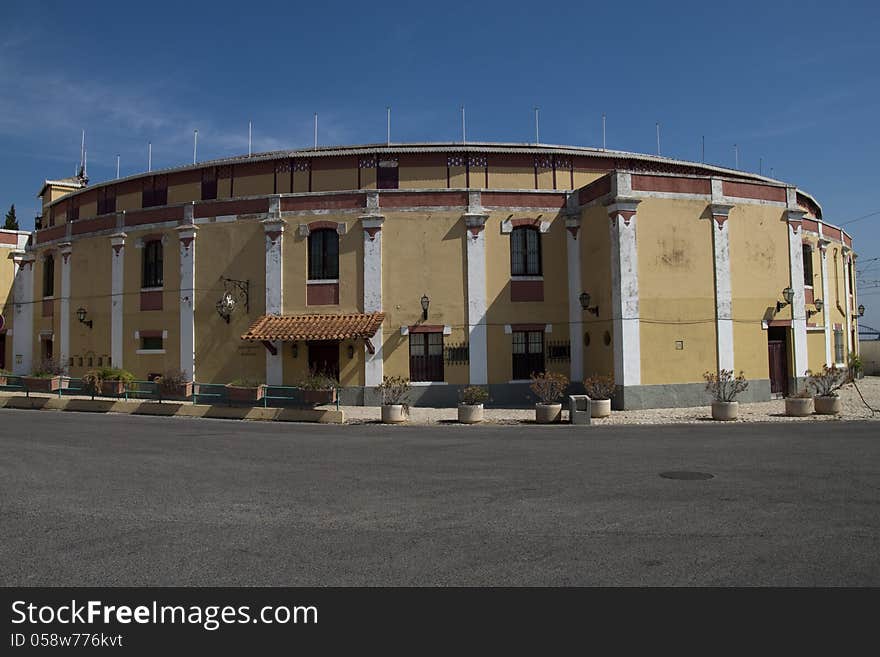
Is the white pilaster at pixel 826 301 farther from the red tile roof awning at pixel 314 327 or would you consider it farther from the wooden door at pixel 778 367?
the red tile roof awning at pixel 314 327

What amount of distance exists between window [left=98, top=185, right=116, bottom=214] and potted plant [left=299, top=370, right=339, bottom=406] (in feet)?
53.6

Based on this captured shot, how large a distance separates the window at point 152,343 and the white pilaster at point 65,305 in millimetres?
4604

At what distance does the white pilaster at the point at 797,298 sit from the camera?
79.8ft

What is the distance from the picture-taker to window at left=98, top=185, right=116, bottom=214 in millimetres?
32469

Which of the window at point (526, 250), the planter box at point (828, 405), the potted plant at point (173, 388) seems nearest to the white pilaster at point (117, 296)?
the potted plant at point (173, 388)

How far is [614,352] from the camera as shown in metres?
22.6

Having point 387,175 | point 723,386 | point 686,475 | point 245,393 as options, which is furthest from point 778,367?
point 245,393

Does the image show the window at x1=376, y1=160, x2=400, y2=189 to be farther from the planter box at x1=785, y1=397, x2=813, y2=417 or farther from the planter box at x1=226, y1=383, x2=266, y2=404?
the planter box at x1=785, y1=397, x2=813, y2=417

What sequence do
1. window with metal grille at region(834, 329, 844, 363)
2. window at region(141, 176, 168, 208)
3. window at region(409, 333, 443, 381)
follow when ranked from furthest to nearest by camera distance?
1. window with metal grille at region(834, 329, 844, 363)
2. window at region(141, 176, 168, 208)
3. window at region(409, 333, 443, 381)

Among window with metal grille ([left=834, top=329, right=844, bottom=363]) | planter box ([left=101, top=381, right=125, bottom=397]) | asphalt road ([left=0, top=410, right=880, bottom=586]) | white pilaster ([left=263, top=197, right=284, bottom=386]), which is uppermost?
white pilaster ([left=263, top=197, right=284, bottom=386])

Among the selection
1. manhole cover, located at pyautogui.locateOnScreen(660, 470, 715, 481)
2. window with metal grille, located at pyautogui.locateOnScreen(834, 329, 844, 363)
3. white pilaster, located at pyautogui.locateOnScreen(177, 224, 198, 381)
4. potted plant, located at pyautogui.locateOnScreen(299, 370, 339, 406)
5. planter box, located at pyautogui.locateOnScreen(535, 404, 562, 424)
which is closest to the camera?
manhole cover, located at pyautogui.locateOnScreen(660, 470, 715, 481)

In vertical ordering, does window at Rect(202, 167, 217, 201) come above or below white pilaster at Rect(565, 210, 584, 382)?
above

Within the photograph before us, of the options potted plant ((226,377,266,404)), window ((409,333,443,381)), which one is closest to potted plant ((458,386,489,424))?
window ((409,333,443,381))
